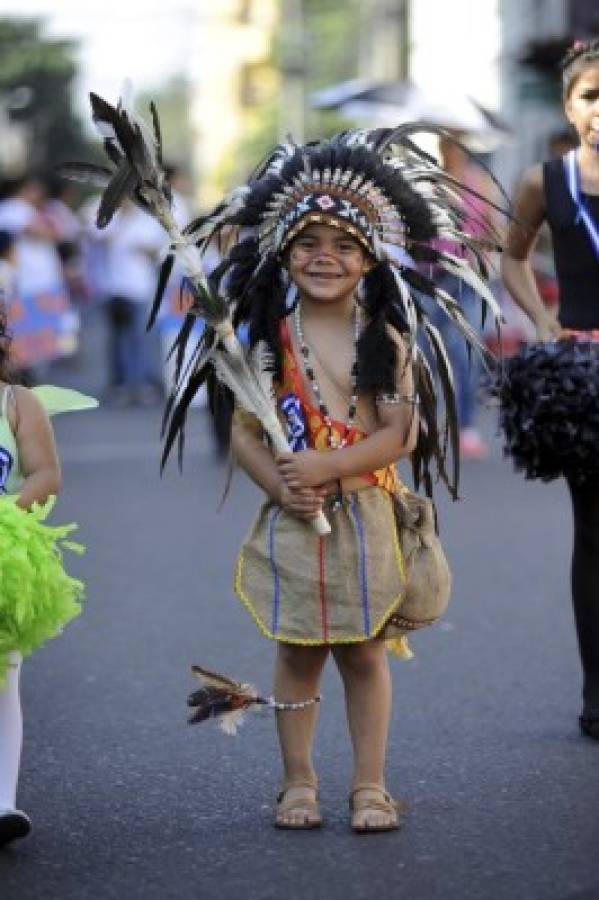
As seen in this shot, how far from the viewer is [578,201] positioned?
21.8 ft

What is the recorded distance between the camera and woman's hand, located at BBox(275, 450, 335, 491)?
17.8 ft

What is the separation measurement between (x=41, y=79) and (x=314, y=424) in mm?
68423

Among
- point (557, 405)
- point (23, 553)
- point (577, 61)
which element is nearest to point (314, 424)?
point (23, 553)

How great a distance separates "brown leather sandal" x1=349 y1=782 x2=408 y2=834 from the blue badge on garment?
0.79 m

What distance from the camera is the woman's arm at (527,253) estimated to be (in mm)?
6695

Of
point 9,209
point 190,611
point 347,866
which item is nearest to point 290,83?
point 9,209

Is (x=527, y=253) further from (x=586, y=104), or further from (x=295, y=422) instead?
(x=295, y=422)

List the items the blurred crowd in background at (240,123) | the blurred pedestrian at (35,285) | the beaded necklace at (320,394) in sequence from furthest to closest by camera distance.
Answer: the blurred pedestrian at (35,285), the blurred crowd in background at (240,123), the beaded necklace at (320,394)

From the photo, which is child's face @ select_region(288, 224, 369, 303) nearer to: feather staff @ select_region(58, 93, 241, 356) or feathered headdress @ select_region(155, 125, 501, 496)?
feathered headdress @ select_region(155, 125, 501, 496)

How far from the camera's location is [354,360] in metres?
5.57

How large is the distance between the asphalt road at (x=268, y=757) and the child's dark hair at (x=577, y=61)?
179 centimetres

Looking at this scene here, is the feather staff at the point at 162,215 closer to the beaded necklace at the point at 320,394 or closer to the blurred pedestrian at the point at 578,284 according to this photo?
the beaded necklace at the point at 320,394

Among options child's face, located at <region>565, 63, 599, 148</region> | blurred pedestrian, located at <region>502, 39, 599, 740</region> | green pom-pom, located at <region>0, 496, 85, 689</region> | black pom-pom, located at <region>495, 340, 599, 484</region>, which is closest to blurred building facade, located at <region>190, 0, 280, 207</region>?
blurred pedestrian, located at <region>502, 39, 599, 740</region>

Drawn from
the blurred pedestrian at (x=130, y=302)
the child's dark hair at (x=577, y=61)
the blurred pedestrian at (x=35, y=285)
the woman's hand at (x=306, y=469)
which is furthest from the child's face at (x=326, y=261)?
the blurred pedestrian at (x=130, y=302)
